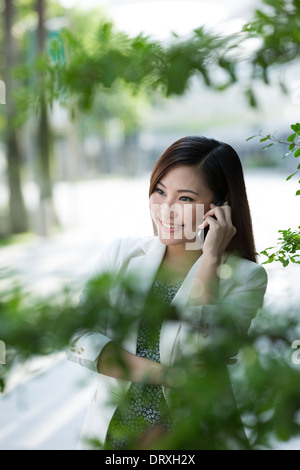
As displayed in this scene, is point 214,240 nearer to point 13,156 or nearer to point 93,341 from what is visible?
point 93,341

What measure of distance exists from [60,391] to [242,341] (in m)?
3.20

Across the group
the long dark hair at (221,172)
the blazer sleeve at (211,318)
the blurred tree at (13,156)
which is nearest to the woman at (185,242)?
the long dark hair at (221,172)

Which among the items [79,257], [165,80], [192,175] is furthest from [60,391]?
[79,257]

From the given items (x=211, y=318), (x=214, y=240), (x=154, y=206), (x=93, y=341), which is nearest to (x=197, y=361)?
(x=211, y=318)

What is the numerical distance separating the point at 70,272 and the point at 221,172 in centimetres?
97

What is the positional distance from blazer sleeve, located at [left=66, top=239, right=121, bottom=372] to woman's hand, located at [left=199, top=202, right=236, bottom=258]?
0.24 meters

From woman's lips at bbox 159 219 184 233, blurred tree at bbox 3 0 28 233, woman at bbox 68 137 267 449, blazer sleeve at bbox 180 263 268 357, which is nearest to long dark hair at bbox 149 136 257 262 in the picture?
woman at bbox 68 137 267 449

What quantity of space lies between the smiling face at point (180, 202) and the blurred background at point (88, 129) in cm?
20

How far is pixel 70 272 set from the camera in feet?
1.20

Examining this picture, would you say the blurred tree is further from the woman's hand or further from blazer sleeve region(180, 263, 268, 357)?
blazer sleeve region(180, 263, 268, 357)

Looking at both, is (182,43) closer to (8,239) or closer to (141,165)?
(8,239)

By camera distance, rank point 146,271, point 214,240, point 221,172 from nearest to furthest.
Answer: point 146,271, point 214,240, point 221,172

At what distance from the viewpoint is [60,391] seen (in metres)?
3.39

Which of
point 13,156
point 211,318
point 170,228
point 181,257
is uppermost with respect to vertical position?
point 211,318
